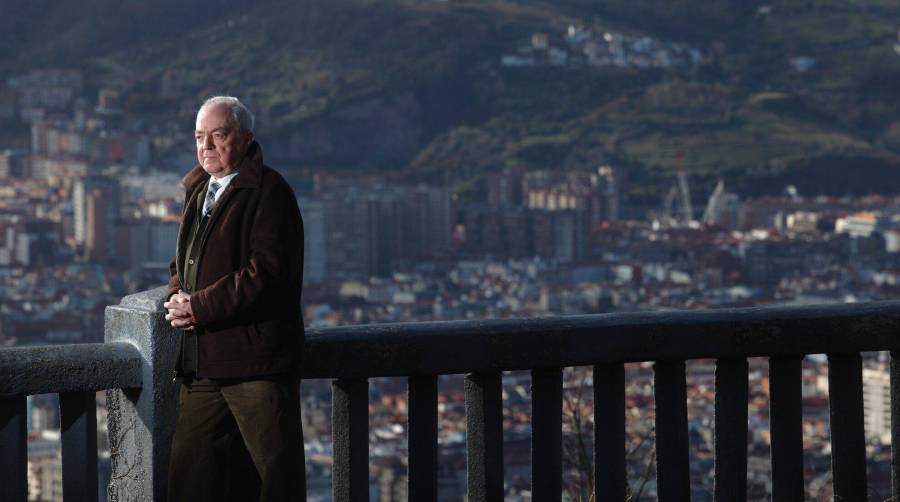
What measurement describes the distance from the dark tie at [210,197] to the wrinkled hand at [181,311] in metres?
0.12

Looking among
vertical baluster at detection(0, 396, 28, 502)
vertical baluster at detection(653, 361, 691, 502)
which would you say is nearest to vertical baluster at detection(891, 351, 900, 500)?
vertical baluster at detection(653, 361, 691, 502)

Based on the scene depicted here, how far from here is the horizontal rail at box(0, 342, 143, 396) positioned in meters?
2.26

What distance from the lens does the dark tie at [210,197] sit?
2.31 meters

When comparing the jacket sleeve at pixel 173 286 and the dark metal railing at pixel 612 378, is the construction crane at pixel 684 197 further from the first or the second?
the jacket sleeve at pixel 173 286

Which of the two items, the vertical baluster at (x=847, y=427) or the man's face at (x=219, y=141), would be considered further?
the vertical baluster at (x=847, y=427)

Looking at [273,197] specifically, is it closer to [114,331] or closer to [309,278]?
[114,331]

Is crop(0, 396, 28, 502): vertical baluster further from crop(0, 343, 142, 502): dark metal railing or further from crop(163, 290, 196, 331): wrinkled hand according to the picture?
crop(163, 290, 196, 331): wrinkled hand

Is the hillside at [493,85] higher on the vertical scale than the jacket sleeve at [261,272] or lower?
higher

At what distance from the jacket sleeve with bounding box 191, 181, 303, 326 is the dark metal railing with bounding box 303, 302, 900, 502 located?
0.21m

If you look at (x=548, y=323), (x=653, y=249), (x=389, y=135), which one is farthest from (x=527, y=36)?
(x=548, y=323)

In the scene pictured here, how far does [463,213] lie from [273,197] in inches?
2839

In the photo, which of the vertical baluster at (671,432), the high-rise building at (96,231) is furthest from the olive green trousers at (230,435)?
the high-rise building at (96,231)

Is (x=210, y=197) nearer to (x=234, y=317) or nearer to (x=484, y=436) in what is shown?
(x=234, y=317)

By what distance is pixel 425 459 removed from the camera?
252 centimetres
